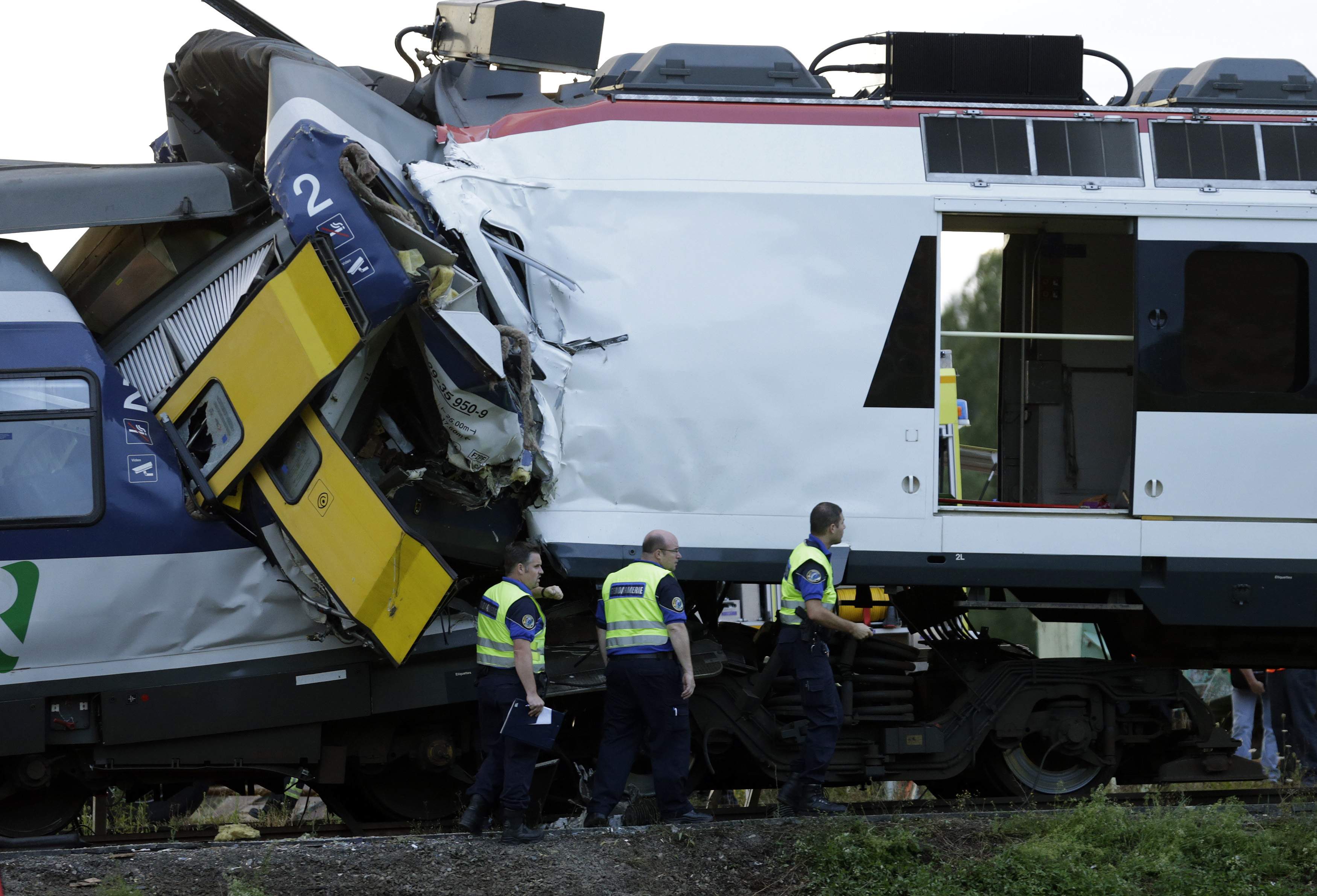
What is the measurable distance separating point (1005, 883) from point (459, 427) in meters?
3.35

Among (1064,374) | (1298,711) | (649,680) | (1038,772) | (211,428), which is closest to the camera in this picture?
(649,680)

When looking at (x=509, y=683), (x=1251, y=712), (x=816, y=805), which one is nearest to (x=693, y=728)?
(x=816, y=805)

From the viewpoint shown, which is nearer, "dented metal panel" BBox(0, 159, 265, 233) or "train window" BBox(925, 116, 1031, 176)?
"dented metal panel" BBox(0, 159, 265, 233)

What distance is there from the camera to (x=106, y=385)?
255 inches

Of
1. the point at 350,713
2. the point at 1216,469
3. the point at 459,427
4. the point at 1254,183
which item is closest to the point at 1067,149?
the point at 1254,183

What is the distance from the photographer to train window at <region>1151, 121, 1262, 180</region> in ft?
23.5

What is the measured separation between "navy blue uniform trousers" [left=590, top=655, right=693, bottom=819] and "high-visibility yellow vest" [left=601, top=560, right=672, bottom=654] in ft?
0.36

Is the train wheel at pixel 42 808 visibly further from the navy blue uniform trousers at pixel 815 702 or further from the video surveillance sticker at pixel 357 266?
the navy blue uniform trousers at pixel 815 702

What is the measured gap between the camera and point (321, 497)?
6.34 metres

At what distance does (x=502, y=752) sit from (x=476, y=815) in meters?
0.33

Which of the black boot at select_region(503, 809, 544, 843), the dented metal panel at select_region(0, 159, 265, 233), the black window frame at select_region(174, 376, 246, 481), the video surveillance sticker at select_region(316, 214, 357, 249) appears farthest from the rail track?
the dented metal panel at select_region(0, 159, 265, 233)

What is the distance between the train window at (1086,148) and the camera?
7.11m

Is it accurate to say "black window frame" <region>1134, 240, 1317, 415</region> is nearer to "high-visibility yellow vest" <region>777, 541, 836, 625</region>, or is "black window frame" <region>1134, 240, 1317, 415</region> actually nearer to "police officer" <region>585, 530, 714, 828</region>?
"high-visibility yellow vest" <region>777, 541, 836, 625</region>

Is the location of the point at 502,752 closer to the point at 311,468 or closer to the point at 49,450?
the point at 311,468
